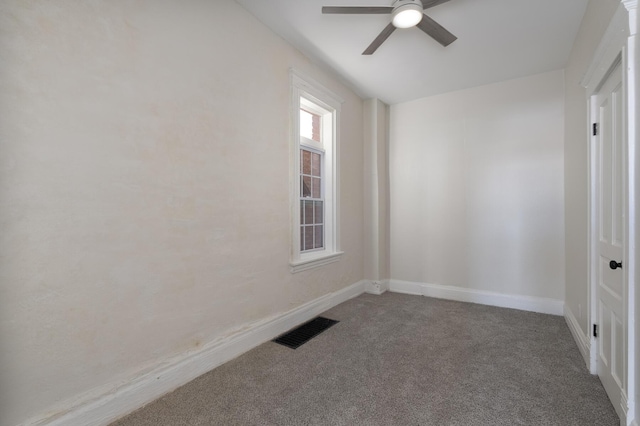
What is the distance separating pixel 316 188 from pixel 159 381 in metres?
2.49

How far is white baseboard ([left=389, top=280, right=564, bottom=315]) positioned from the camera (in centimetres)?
344

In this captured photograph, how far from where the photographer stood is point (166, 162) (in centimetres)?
197

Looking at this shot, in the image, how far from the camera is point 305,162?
356 cm

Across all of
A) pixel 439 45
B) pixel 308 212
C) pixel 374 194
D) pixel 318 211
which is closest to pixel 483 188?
pixel 374 194

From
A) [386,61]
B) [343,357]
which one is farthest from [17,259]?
[386,61]

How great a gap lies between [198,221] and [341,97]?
2543 millimetres

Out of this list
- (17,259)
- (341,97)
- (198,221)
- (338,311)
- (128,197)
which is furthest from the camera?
(341,97)

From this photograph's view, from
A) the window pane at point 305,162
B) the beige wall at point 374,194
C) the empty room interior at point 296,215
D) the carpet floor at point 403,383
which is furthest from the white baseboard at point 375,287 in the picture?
the window pane at point 305,162

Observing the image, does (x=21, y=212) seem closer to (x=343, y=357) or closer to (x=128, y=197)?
(x=128, y=197)

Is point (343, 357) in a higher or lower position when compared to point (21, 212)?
lower

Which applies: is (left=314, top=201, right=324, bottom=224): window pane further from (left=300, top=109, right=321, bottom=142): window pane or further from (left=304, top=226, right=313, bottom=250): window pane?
(left=300, top=109, right=321, bottom=142): window pane

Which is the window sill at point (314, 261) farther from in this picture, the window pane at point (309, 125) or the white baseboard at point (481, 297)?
the window pane at point (309, 125)

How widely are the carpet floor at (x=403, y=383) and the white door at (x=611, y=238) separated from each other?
0.23m

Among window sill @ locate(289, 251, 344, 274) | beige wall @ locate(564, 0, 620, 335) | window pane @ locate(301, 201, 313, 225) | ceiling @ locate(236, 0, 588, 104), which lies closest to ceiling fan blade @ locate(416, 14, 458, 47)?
ceiling @ locate(236, 0, 588, 104)
